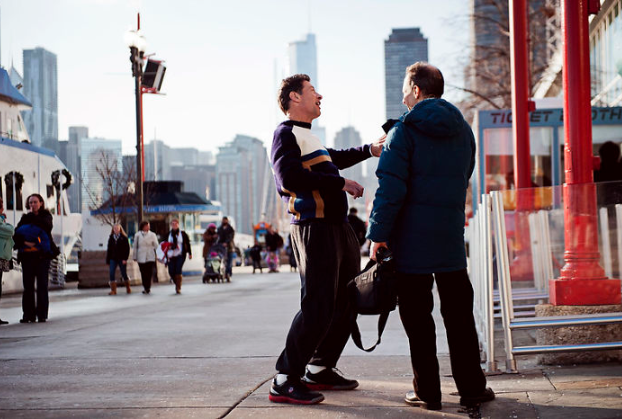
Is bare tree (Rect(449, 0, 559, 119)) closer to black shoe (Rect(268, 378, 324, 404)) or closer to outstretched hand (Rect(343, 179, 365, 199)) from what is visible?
outstretched hand (Rect(343, 179, 365, 199))

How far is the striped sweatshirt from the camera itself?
4.80m

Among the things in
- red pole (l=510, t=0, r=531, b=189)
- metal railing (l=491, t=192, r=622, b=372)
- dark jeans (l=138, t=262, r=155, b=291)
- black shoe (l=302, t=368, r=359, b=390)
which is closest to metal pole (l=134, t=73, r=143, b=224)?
dark jeans (l=138, t=262, r=155, b=291)

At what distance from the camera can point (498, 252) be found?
588 centimetres

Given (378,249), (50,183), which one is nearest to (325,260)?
(378,249)

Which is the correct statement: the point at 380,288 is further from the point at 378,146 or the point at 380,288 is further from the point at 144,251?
the point at 144,251

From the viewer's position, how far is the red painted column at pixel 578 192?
6.10 m

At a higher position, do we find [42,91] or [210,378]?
[42,91]

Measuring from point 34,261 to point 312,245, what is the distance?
7.34 m

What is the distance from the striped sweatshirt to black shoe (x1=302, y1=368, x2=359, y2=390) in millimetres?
917

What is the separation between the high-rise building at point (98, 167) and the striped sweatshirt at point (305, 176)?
39.9 meters

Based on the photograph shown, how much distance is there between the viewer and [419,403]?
14.9 feet

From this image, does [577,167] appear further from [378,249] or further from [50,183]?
[50,183]

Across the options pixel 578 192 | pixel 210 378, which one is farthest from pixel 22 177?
pixel 578 192

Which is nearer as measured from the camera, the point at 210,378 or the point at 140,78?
the point at 210,378
